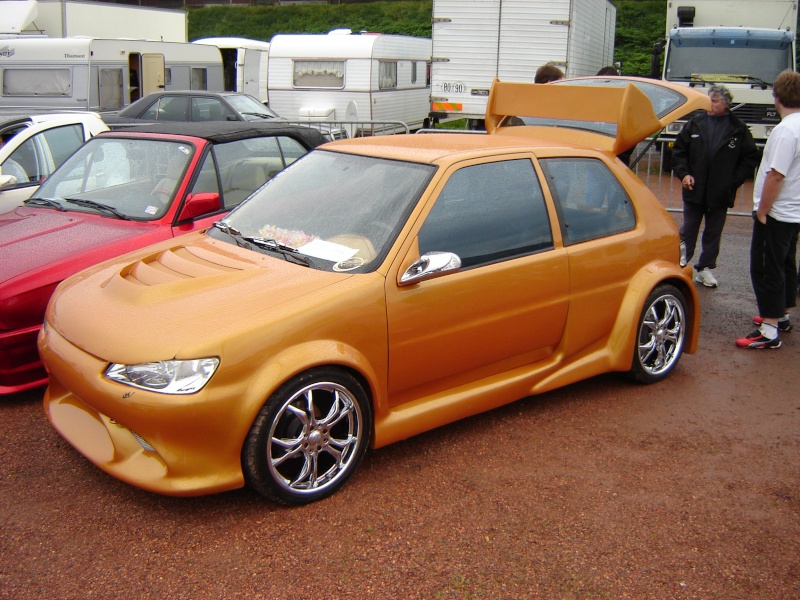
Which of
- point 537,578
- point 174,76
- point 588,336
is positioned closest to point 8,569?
point 537,578

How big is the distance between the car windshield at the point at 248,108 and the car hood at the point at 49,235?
32.6ft

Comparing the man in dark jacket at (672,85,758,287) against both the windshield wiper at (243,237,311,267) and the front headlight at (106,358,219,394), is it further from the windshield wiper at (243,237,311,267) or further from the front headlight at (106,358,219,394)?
the front headlight at (106,358,219,394)

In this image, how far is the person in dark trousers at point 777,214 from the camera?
19.2ft

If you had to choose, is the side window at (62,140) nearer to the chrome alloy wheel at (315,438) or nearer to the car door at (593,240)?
the car door at (593,240)

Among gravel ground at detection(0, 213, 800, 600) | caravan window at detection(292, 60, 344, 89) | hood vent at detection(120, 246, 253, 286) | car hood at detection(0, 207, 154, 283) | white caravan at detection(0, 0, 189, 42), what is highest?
white caravan at detection(0, 0, 189, 42)

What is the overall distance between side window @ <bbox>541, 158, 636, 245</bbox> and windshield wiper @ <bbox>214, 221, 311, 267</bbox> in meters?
1.57

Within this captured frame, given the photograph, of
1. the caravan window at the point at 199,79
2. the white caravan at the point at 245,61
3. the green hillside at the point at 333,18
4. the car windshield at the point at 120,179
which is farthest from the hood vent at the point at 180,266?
the green hillside at the point at 333,18

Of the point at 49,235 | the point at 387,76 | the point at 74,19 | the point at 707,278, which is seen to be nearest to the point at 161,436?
the point at 49,235

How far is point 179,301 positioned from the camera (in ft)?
12.5

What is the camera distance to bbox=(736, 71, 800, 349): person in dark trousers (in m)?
5.84

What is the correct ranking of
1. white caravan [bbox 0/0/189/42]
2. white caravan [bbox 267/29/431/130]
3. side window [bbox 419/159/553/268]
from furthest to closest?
white caravan [bbox 267/29/431/130] → white caravan [bbox 0/0/189/42] → side window [bbox 419/159/553/268]

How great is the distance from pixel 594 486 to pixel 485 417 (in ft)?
3.13

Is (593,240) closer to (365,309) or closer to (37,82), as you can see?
(365,309)

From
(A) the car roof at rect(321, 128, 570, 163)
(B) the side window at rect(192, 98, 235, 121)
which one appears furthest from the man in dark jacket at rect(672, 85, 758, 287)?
(B) the side window at rect(192, 98, 235, 121)
